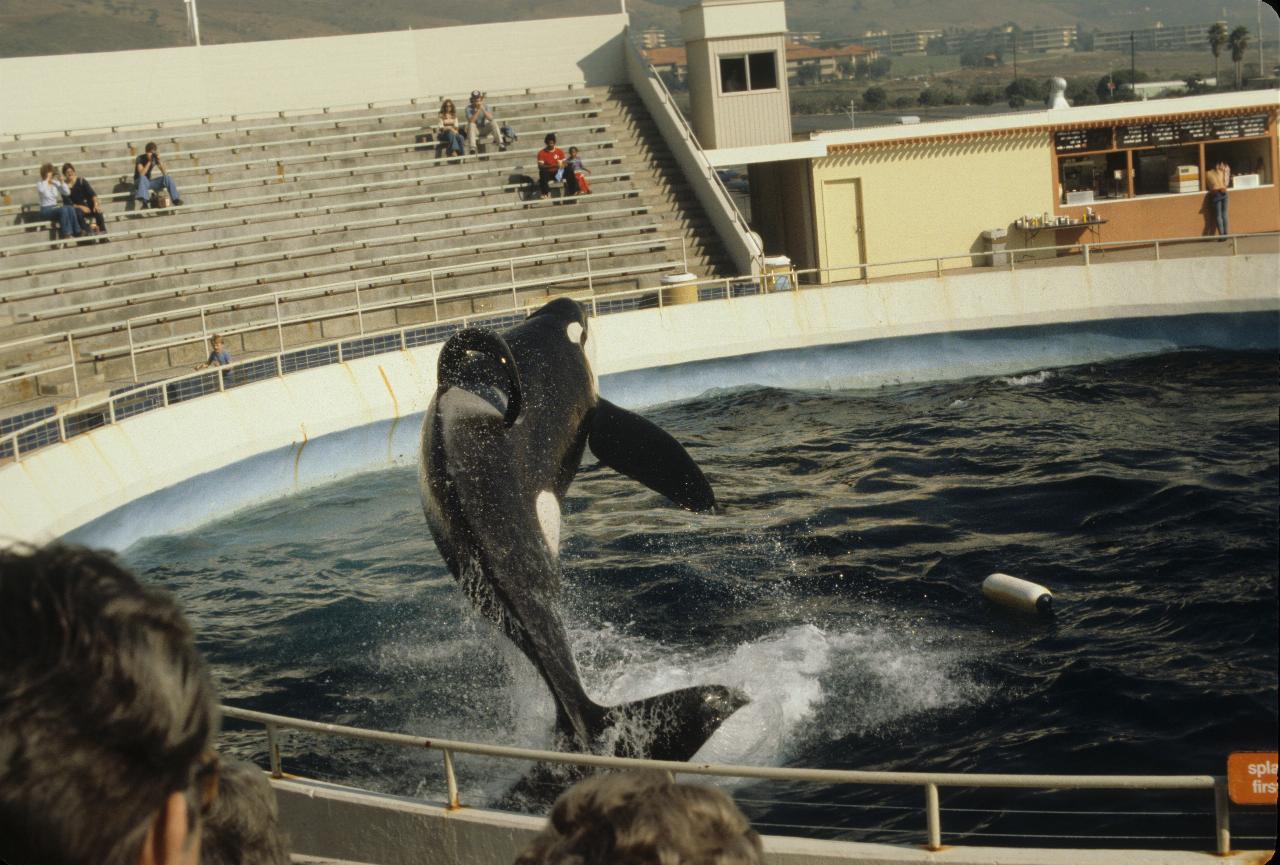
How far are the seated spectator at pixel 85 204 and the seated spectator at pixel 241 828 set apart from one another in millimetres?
20984

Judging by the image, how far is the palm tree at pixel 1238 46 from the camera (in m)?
25.1

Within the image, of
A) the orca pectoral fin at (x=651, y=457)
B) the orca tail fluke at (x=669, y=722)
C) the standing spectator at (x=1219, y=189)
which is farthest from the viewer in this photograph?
the standing spectator at (x=1219, y=189)

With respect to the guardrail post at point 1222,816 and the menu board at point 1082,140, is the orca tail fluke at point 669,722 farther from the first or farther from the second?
the menu board at point 1082,140

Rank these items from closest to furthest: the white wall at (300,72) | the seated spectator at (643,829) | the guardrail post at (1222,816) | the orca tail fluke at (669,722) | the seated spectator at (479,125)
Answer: the seated spectator at (643,829)
the guardrail post at (1222,816)
the orca tail fluke at (669,722)
the seated spectator at (479,125)
the white wall at (300,72)

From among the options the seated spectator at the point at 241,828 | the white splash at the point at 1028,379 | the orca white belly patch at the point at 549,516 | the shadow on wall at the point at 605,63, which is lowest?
the white splash at the point at 1028,379

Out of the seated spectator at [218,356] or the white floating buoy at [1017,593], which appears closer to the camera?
the white floating buoy at [1017,593]

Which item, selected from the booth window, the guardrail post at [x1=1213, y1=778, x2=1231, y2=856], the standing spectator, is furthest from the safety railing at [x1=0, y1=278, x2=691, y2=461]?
the standing spectator

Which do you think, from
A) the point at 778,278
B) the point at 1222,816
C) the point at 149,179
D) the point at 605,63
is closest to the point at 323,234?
the point at 149,179

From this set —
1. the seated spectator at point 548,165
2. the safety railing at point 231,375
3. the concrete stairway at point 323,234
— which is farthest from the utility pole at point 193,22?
the safety railing at point 231,375

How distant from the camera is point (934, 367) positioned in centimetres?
1912

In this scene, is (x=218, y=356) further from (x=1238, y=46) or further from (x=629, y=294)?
(x=1238, y=46)

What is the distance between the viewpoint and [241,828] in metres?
2.40

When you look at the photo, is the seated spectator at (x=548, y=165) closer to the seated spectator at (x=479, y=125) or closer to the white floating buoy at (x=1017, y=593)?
the seated spectator at (x=479, y=125)

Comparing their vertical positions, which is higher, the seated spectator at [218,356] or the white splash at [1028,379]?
the seated spectator at [218,356]
